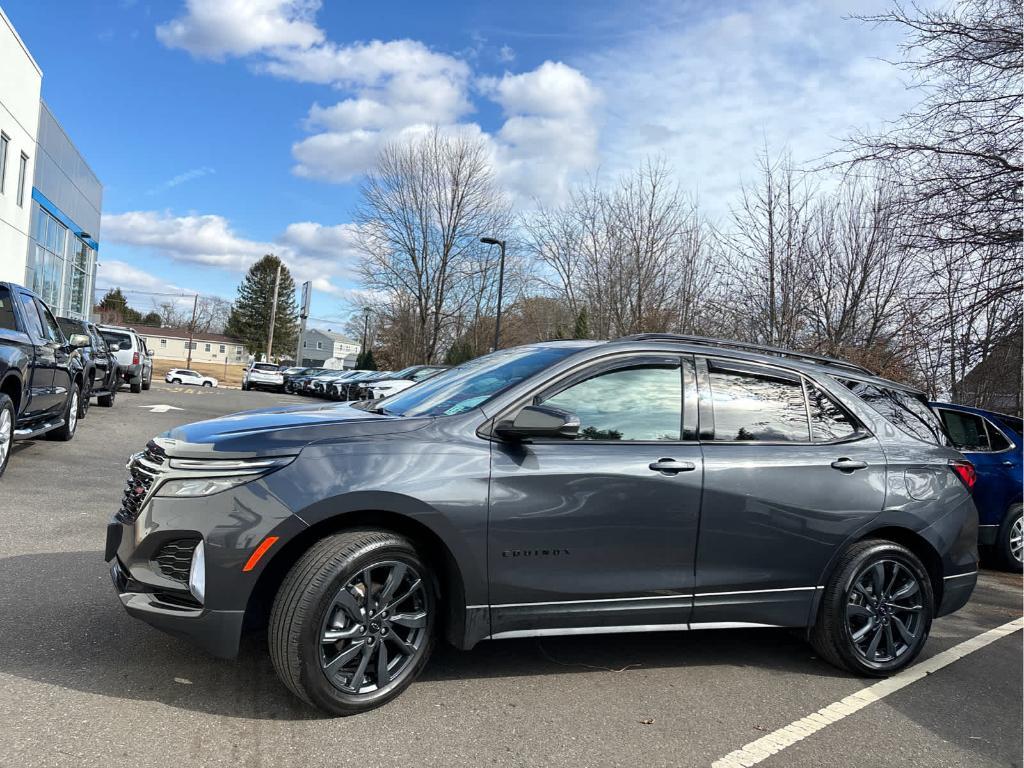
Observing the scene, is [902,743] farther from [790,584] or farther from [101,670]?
[101,670]

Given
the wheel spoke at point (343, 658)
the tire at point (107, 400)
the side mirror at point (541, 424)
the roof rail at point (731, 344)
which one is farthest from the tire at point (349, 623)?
the tire at point (107, 400)

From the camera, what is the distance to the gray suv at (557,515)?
323 centimetres

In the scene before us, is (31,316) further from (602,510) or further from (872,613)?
(872,613)

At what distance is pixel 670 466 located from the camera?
3852 mm

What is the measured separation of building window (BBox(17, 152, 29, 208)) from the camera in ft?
77.6

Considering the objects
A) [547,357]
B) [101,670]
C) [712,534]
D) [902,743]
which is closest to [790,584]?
[712,534]

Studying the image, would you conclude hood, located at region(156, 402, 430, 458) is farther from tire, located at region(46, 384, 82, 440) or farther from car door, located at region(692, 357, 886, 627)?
tire, located at region(46, 384, 82, 440)

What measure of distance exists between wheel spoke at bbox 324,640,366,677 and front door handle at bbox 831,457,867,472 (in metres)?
2.63

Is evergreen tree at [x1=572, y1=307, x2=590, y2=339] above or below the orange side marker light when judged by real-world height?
above

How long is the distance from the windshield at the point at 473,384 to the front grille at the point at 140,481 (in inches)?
42.7

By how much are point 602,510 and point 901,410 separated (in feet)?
7.18

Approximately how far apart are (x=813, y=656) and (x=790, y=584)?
82cm

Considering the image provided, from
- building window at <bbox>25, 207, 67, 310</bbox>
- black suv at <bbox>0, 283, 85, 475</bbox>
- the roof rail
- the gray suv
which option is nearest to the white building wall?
building window at <bbox>25, 207, 67, 310</bbox>

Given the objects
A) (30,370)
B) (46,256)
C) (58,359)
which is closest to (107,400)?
(58,359)
